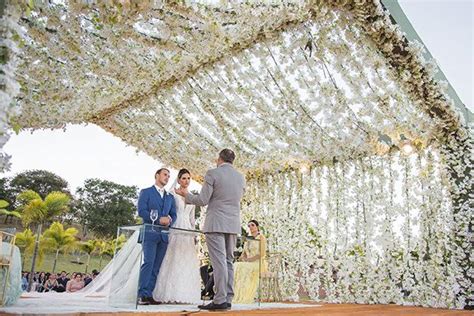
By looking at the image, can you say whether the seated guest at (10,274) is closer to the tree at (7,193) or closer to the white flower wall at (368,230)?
the white flower wall at (368,230)

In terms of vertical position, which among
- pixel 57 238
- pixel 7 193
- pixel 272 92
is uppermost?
pixel 7 193

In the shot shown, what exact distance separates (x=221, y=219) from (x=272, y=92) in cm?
279

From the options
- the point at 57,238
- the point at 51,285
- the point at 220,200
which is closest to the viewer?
the point at 220,200

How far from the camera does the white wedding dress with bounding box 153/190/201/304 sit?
15.6ft

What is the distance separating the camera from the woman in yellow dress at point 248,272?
5.30 metres

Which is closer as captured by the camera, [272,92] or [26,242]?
[272,92]

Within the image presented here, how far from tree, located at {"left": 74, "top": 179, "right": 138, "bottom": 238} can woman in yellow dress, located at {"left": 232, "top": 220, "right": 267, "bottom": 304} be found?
79.8ft

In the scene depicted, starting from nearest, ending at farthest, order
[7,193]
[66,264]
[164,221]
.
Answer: [164,221] < [66,264] < [7,193]

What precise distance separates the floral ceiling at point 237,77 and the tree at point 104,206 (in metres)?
23.1

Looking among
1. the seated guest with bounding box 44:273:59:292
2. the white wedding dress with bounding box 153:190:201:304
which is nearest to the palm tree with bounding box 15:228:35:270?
the seated guest with bounding box 44:273:59:292

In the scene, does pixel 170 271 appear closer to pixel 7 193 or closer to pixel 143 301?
pixel 143 301

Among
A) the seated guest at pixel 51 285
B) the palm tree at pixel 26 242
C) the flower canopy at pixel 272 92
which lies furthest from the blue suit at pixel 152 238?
the palm tree at pixel 26 242

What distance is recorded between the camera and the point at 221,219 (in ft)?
13.0

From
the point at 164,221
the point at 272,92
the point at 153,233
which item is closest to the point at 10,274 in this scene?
the point at 153,233
